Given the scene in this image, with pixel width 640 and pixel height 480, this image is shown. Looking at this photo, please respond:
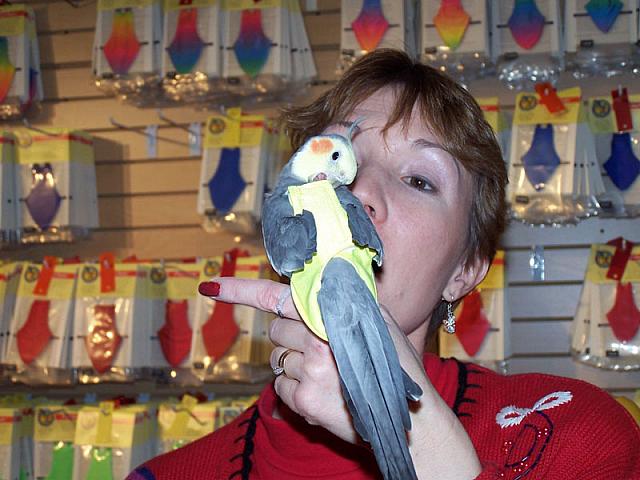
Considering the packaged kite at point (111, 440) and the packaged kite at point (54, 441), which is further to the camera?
the packaged kite at point (54, 441)

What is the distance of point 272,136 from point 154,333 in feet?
2.59

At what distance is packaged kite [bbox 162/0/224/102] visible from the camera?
283 cm

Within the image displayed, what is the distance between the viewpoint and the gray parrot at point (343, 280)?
0.73 m

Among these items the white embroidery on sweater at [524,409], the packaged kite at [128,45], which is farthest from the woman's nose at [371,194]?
the packaged kite at [128,45]

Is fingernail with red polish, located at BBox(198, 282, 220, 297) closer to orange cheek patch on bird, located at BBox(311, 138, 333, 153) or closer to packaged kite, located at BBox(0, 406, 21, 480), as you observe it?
orange cheek patch on bird, located at BBox(311, 138, 333, 153)

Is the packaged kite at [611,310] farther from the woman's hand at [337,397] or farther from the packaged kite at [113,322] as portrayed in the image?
the woman's hand at [337,397]

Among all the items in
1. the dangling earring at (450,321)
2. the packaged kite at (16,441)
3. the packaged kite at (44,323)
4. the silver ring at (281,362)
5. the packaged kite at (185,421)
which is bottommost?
the packaged kite at (16,441)

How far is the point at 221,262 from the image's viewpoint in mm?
2750

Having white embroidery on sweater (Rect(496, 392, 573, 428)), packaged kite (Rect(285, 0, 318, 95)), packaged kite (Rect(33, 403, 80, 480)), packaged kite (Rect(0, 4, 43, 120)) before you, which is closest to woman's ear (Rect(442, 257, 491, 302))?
white embroidery on sweater (Rect(496, 392, 573, 428))

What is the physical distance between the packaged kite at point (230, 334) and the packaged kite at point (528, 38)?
104 centimetres

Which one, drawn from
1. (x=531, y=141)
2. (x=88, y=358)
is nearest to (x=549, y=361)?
(x=531, y=141)

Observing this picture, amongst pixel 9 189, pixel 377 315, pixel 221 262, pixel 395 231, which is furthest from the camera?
pixel 9 189

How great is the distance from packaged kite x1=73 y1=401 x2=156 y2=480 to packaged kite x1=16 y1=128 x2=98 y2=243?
66 centimetres

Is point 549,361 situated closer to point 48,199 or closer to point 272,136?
point 272,136
